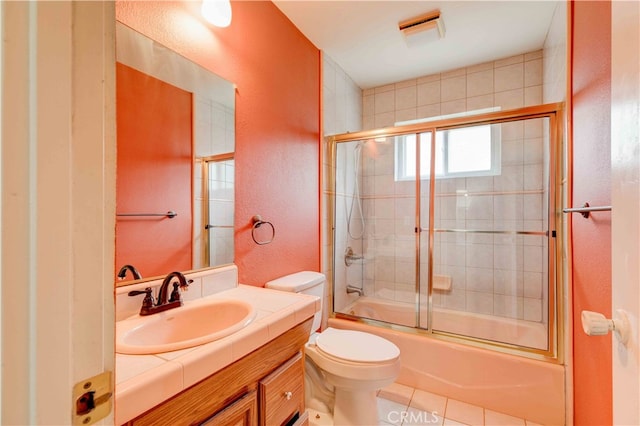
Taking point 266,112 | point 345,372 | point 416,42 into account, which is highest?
point 416,42

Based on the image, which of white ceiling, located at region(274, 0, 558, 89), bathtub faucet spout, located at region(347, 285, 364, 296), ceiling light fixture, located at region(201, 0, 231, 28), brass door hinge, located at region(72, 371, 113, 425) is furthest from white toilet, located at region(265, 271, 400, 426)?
white ceiling, located at region(274, 0, 558, 89)

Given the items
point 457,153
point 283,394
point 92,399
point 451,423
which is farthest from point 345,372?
point 457,153

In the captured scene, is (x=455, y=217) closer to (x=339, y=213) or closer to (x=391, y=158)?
(x=391, y=158)

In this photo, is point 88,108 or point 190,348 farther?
point 190,348

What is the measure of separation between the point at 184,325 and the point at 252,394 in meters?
0.38

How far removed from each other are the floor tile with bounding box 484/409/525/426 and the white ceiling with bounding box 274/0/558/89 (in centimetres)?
246

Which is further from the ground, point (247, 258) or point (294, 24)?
point (294, 24)

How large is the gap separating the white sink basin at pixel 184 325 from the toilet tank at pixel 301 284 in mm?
501

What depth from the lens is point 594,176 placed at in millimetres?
1146

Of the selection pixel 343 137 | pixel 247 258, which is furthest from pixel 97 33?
pixel 343 137

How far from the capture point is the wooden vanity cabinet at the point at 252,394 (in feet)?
2.22

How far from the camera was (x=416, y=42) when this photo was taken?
2.11 m

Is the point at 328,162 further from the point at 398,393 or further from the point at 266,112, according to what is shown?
the point at 398,393

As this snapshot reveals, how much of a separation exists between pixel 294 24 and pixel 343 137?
885mm
